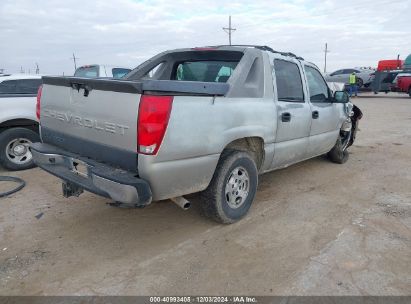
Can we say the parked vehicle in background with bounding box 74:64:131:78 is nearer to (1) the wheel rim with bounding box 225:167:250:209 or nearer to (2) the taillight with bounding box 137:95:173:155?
(1) the wheel rim with bounding box 225:167:250:209

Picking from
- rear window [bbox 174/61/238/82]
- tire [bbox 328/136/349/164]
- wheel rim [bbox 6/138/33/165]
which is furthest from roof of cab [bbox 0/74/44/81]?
tire [bbox 328/136/349/164]

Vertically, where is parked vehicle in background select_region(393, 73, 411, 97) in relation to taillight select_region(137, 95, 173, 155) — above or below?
above

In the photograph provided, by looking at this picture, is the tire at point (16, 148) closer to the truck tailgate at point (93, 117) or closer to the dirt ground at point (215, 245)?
the dirt ground at point (215, 245)

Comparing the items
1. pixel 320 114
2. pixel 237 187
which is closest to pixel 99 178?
pixel 237 187

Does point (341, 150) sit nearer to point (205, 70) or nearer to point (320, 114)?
point (320, 114)

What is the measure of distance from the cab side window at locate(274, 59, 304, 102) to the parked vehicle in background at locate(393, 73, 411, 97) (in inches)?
870

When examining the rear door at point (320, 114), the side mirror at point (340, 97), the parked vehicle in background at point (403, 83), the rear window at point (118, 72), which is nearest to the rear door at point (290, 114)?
the rear door at point (320, 114)

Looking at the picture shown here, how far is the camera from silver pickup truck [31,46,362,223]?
2.83 m

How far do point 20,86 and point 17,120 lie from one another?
0.61 meters

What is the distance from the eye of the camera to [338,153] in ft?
20.7

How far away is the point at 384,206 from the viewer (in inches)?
172

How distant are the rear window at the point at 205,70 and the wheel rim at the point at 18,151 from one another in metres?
3.02

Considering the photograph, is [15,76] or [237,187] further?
[15,76]

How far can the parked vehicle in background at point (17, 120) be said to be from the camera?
18.8ft
